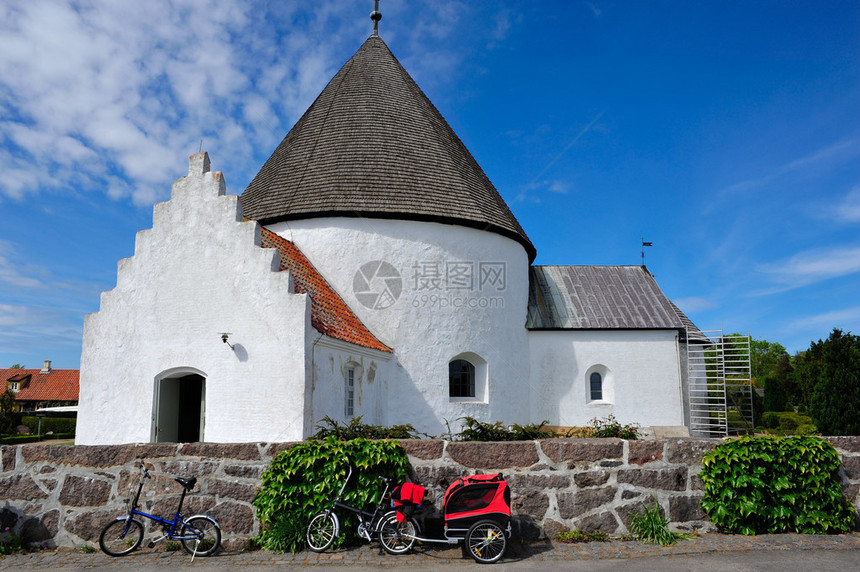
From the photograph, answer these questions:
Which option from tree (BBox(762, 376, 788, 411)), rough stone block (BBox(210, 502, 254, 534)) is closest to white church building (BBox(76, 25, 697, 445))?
rough stone block (BBox(210, 502, 254, 534))

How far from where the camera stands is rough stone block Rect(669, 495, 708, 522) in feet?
21.6

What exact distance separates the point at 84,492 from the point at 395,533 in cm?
370

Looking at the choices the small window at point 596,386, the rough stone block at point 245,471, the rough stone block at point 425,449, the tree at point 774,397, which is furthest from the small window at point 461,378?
the tree at point 774,397

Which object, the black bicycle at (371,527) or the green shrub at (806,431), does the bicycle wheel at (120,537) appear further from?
the green shrub at (806,431)

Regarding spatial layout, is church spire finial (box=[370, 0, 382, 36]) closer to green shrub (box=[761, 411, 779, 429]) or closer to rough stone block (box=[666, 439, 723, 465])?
rough stone block (box=[666, 439, 723, 465])

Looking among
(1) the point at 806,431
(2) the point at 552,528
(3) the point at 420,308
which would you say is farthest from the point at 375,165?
(1) the point at 806,431

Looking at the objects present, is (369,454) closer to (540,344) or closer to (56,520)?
(56,520)

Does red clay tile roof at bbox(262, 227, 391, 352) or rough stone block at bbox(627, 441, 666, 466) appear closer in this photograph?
rough stone block at bbox(627, 441, 666, 466)

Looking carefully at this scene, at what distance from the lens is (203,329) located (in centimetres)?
1021

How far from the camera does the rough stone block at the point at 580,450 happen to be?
6.55 meters

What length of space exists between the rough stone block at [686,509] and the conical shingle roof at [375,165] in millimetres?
9007

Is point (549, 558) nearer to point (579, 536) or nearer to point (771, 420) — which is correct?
point (579, 536)

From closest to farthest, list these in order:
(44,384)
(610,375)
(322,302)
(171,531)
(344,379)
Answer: (171,531) < (344,379) < (322,302) < (610,375) < (44,384)

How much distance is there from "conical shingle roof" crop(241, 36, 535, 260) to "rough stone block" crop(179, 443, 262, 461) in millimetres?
7955
